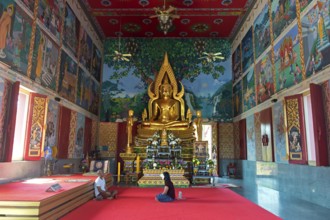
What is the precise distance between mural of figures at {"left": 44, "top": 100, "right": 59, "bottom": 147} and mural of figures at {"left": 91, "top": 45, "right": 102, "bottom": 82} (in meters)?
4.37

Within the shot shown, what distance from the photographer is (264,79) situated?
370 inches

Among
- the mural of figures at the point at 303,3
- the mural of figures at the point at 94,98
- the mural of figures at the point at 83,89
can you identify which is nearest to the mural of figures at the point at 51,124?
the mural of figures at the point at 83,89

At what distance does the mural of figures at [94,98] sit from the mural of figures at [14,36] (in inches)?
221

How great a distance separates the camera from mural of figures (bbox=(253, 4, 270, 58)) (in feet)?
30.3

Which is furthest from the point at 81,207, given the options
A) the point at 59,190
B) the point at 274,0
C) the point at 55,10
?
the point at 274,0

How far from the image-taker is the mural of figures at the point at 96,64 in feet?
41.1

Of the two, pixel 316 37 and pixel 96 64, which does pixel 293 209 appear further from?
pixel 96 64

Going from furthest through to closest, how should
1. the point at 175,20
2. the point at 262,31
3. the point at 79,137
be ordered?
the point at 175,20 < the point at 79,137 < the point at 262,31

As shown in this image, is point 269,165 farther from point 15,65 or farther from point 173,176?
point 15,65

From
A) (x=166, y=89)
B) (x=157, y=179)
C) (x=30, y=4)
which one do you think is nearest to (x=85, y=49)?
(x=166, y=89)

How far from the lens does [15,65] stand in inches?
240

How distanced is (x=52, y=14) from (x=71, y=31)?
1.64m

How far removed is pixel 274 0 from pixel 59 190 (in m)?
8.31

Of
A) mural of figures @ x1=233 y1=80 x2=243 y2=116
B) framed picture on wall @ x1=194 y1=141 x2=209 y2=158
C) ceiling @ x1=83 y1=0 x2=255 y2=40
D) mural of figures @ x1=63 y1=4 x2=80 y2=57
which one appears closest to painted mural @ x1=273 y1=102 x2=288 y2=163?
framed picture on wall @ x1=194 y1=141 x2=209 y2=158
